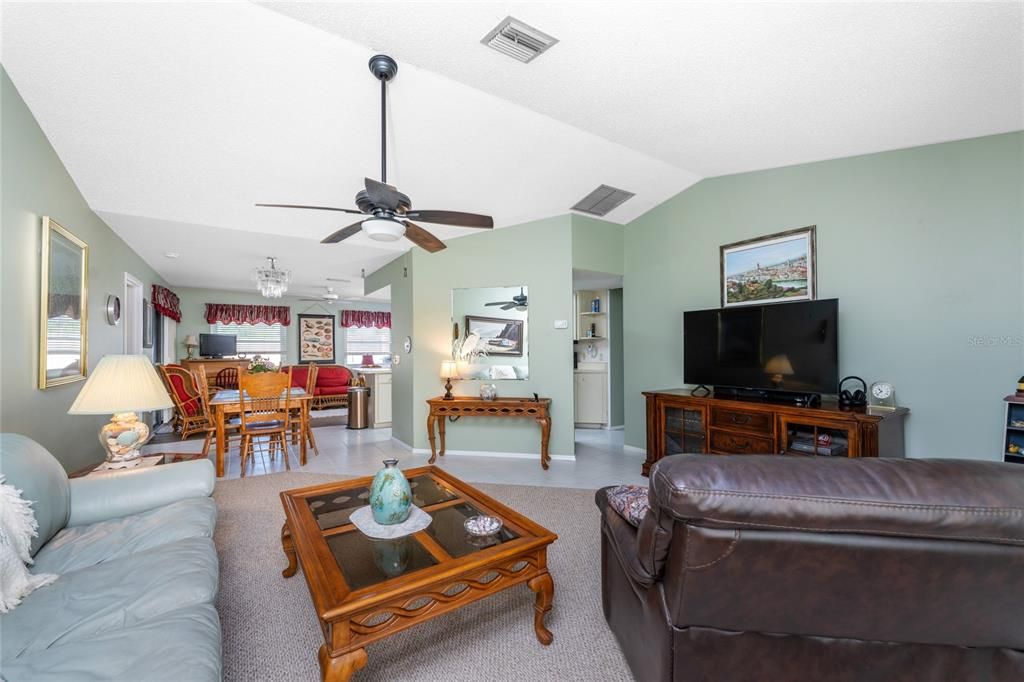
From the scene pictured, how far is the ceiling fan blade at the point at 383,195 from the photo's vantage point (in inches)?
80.7

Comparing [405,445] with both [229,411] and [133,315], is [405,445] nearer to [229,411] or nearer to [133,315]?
[229,411]

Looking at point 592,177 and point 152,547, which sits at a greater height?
point 592,177

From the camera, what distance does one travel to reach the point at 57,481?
168 centimetres

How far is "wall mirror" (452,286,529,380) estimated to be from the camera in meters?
4.45

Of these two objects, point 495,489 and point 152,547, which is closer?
point 152,547

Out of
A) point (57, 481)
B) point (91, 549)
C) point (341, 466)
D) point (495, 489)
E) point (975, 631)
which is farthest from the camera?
point (341, 466)

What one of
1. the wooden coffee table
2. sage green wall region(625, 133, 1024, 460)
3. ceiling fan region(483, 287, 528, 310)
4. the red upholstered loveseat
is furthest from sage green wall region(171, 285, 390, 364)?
sage green wall region(625, 133, 1024, 460)

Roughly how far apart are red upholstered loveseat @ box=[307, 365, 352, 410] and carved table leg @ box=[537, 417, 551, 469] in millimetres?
5137

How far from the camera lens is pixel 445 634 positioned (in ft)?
5.41

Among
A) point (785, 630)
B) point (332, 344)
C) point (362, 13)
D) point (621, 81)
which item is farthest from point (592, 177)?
Result: point (332, 344)

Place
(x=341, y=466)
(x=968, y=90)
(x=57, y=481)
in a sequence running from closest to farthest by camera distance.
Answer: (x=57, y=481), (x=968, y=90), (x=341, y=466)

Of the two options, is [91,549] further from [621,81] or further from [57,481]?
[621,81]

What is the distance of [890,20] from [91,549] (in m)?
3.97

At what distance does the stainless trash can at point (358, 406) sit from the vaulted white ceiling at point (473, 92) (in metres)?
3.00
